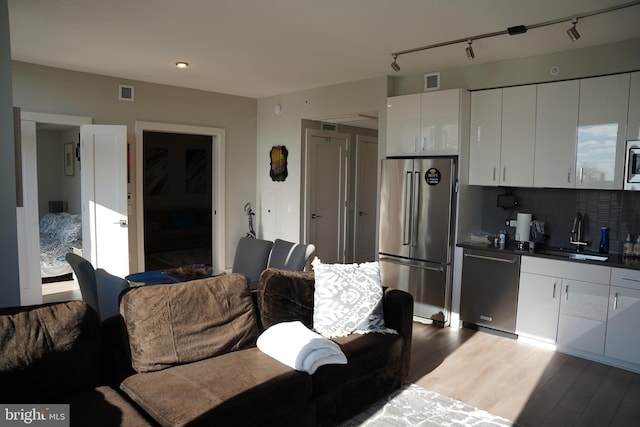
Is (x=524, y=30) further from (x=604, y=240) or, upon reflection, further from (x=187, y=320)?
(x=187, y=320)

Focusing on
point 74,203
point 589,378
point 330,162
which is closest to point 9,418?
point 589,378

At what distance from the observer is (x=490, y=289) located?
4.36 m

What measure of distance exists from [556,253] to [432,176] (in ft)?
4.47

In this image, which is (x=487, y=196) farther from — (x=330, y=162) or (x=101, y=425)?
(x=101, y=425)

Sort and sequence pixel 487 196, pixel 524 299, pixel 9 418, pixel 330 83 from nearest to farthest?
pixel 9 418
pixel 524 299
pixel 487 196
pixel 330 83

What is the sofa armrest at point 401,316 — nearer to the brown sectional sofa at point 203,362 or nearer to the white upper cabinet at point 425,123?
the brown sectional sofa at point 203,362

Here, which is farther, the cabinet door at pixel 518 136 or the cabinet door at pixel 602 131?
the cabinet door at pixel 518 136

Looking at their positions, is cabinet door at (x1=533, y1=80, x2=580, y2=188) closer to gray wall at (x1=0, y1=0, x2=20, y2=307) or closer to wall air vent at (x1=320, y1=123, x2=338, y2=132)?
wall air vent at (x1=320, y1=123, x2=338, y2=132)

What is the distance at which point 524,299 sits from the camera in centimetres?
415

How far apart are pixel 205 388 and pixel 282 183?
4395 millimetres

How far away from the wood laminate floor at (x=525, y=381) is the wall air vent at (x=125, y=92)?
441 centimetres

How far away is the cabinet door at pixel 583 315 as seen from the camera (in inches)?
146

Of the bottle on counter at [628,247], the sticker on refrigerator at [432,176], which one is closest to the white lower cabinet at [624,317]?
the bottle on counter at [628,247]

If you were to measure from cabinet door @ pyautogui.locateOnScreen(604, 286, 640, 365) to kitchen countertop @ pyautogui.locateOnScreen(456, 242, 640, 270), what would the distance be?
0.20 meters
